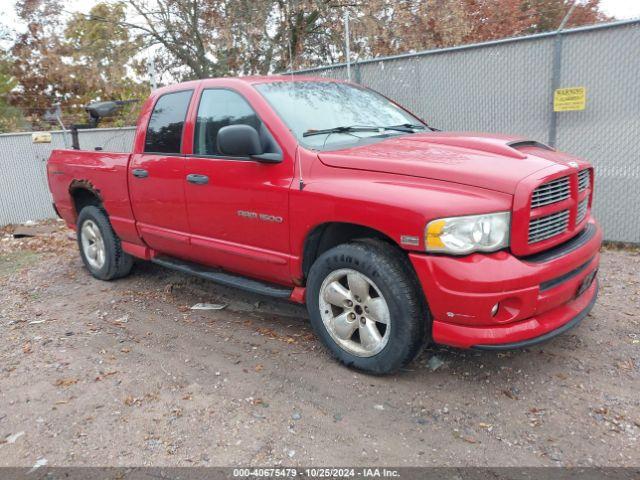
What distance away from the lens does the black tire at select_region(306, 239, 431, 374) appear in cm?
304

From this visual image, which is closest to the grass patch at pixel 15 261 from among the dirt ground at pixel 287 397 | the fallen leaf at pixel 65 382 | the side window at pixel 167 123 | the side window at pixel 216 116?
the dirt ground at pixel 287 397

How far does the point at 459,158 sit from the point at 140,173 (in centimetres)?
288

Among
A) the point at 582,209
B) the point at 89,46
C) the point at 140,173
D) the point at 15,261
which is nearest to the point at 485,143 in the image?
the point at 582,209

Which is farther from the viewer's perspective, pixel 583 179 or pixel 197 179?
pixel 197 179

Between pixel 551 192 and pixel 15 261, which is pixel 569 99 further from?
pixel 15 261

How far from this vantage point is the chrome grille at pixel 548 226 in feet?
9.61

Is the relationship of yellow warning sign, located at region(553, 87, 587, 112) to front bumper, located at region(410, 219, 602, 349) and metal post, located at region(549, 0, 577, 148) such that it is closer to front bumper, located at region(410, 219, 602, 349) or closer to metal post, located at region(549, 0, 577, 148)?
metal post, located at region(549, 0, 577, 148)

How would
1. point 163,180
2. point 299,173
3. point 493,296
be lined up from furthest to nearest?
point 163,180 → point 299,173 → point 493,296

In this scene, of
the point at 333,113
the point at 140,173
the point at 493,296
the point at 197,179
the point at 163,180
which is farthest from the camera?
the point at 140,173

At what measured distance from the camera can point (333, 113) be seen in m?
4.00

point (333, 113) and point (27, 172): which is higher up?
point (333, 113)

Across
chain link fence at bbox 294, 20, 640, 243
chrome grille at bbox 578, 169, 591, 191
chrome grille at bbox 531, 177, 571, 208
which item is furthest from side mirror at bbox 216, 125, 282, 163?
chain link fence at bbox 294, 20, 640, 243

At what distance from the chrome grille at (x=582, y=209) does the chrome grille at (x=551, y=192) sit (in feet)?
0.99

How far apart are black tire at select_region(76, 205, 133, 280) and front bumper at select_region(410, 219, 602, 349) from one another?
3.66m
